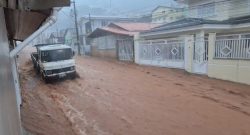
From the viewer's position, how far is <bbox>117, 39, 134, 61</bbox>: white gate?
70.0 ft

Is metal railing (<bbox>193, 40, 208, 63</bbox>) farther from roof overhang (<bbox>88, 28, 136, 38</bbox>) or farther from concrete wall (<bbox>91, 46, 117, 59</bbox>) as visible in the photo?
concrete wall (<bbox>91, 46, 117, 59</bbox>)

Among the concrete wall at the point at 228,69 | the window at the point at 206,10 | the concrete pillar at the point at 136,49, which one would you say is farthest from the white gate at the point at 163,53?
the window at the point at 206,10

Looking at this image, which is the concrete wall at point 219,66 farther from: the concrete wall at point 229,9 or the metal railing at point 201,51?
the concrete wall at point 229,9

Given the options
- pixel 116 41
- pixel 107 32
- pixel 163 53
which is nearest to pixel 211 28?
pixel 163 53

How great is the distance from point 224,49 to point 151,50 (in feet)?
23.1

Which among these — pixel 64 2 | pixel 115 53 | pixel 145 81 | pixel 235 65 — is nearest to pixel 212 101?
pixel 235 65

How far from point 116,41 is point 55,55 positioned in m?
11.7

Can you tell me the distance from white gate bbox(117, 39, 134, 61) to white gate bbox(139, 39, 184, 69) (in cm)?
197

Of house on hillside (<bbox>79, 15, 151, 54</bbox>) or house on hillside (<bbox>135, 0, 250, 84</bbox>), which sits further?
house on hillside (<bbox>79, 15, 151, 54</bbox>)

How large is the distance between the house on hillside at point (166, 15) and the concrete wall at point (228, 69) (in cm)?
2265

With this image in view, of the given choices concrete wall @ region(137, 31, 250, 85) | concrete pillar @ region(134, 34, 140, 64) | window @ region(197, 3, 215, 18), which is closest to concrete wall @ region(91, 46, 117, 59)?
concrete pillar @ region(134, 34, 140, 64)

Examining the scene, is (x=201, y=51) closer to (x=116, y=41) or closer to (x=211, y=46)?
(x=211, y=46)

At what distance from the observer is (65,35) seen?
48844mm

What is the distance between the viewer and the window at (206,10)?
1830cm
